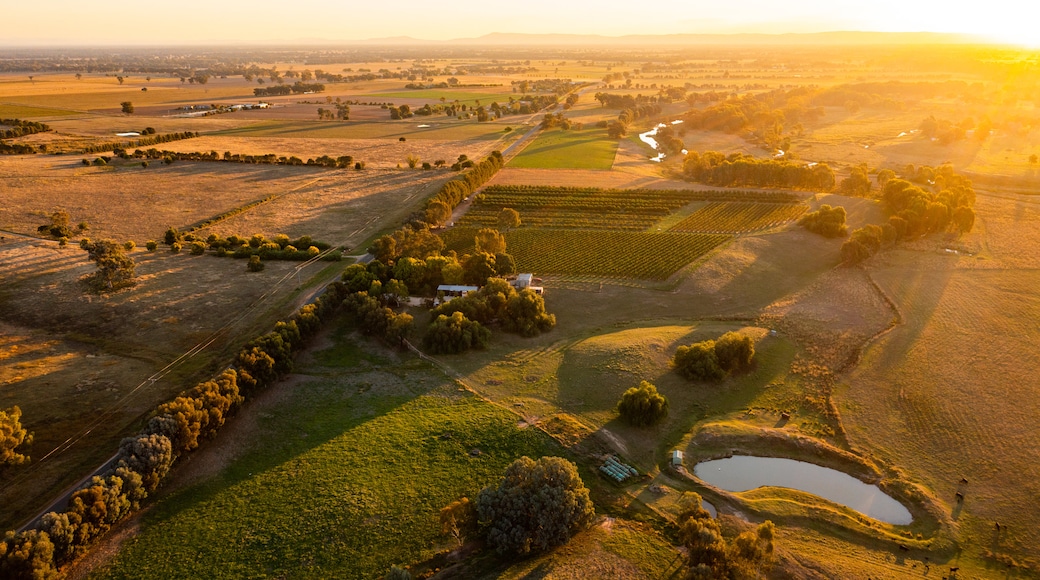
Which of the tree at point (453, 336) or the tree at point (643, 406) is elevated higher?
the tree at point (453, 336)

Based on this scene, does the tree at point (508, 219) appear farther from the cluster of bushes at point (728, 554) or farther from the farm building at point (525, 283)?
the cluster of bushes at point (728, 554)

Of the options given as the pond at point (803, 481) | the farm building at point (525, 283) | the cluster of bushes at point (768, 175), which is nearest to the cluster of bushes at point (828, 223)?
the cluster of bushes at point (768, 175)

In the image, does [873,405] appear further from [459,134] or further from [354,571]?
[459,134]

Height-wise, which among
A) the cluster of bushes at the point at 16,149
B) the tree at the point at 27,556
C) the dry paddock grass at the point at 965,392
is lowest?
the dry paddock grass at the point at 965,392

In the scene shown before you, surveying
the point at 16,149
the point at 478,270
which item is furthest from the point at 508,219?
the point at 16,149

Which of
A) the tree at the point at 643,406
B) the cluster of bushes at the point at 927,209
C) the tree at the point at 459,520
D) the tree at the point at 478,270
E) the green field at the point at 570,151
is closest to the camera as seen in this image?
the tree at the point at 459,520

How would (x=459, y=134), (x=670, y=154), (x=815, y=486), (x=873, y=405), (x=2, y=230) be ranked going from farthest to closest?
(x=459, y=134)
(x=670, y=154)
(x=2, y=230)
(x=873, y=405)
(x=815, y=486)

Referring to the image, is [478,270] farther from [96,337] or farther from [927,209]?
[927,209]

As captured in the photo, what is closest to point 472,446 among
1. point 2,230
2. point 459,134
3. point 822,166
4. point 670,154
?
point 2,230
